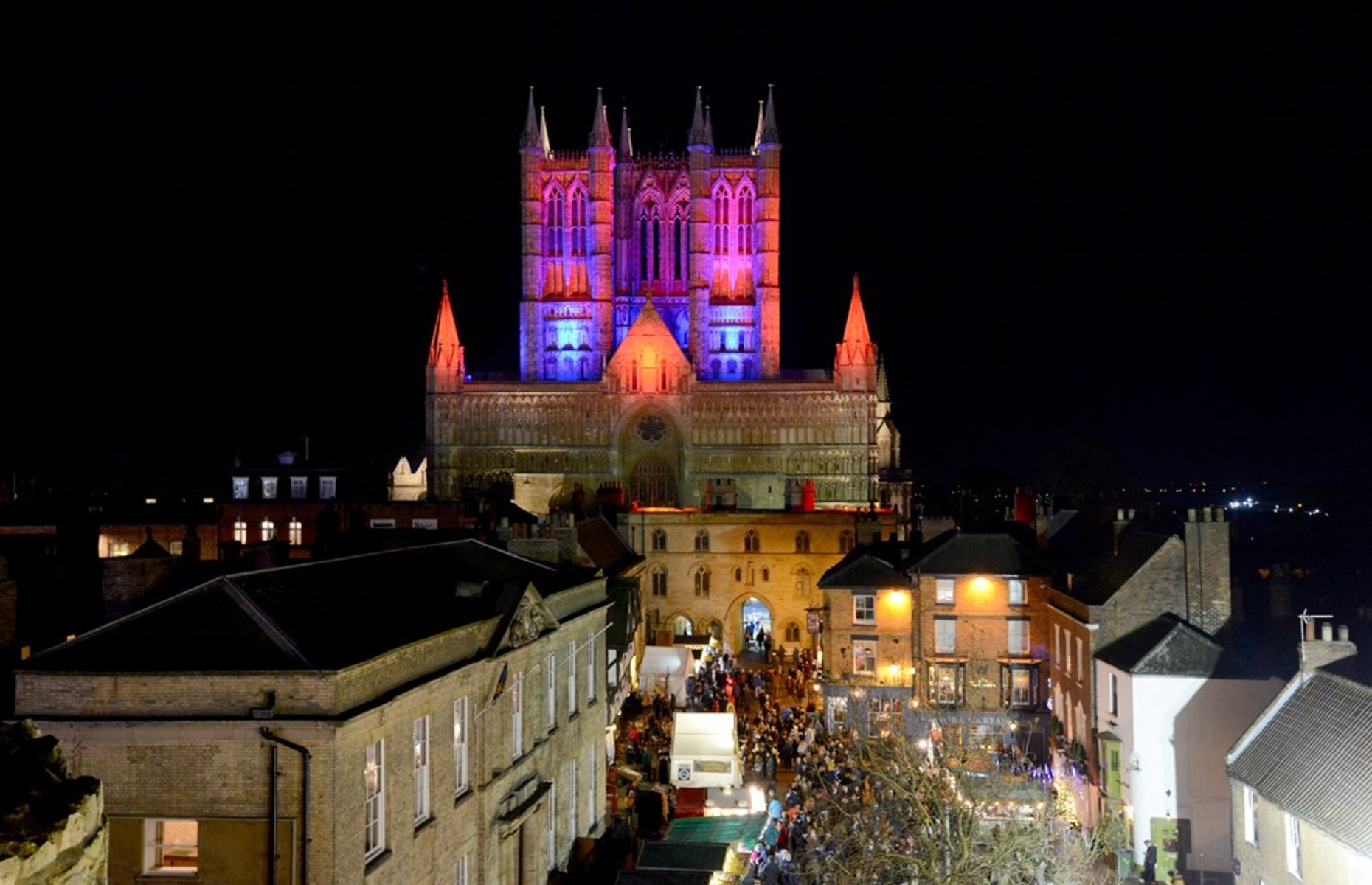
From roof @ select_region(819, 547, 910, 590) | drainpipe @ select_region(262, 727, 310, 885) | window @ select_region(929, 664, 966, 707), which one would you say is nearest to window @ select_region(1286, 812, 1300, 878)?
drainpipe @ select_region(262, 727, 310, 885)

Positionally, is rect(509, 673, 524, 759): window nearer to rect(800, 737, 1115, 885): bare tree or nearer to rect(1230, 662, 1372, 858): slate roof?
rect(800, 737, 1115, 885): bare tree

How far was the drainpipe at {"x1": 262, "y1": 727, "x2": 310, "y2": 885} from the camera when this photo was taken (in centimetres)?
1444

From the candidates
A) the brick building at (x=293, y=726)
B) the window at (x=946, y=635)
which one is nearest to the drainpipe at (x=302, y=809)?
the brick building at (x=293, y=726)

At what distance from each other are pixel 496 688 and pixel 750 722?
24.3m

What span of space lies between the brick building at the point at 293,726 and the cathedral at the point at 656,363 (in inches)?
2182

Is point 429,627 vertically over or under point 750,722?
over

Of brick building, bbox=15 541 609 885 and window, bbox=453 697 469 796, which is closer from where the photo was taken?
brick building, bbox=15 541 609 885

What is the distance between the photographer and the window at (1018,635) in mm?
41719

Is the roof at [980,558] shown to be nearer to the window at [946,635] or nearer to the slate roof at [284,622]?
the window at [946,635]

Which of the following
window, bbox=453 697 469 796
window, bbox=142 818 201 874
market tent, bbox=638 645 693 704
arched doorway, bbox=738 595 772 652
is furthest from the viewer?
arched doorway, bbox=738 595 772 652

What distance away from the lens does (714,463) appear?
277 ft

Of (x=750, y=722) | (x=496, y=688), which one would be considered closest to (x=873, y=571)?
(x=750, y=722)

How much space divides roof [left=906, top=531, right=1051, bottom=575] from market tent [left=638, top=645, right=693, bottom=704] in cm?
903

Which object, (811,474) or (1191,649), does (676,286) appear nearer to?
(811,474)
